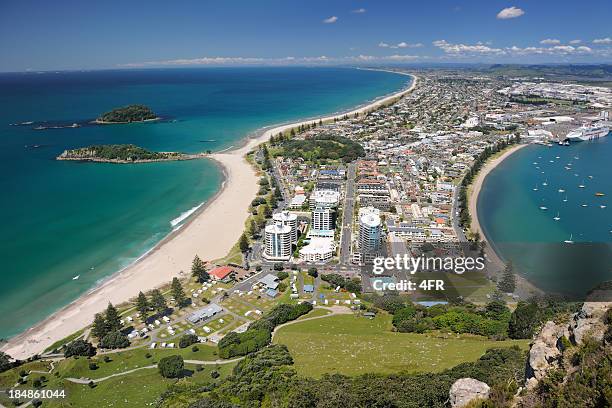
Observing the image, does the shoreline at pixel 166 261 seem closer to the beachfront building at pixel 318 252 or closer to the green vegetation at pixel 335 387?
the beachfront building at pixel 318 252

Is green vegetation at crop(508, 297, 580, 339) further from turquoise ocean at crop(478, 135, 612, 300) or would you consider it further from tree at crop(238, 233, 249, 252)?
tree at crop(238, 233, 249, 252)

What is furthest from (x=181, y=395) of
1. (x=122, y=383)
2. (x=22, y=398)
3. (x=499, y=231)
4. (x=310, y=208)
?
(x=499, y=231)

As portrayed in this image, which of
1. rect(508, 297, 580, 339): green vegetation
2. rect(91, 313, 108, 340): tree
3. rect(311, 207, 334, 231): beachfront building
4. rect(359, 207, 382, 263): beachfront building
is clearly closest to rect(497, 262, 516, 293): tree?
rect(508, 297, 580, 339): green vegetation

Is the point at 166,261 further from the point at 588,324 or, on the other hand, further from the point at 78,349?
the point at 588,324

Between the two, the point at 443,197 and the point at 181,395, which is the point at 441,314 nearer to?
the point at 181,395

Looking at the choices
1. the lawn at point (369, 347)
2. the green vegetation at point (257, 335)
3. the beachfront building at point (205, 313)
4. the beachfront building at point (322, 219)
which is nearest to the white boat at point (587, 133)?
the beachfront building at point (322, 219)

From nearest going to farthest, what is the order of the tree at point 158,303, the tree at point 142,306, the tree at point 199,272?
the tree at point 142,306
the tree at point 158,303
the tree at point 199,272
